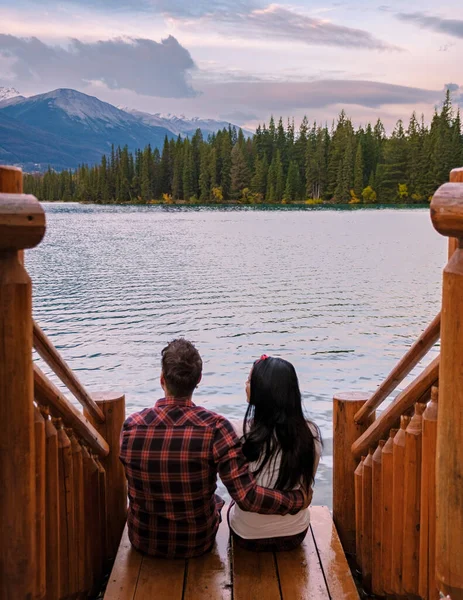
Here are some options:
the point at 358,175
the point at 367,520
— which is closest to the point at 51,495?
the point at 367,520

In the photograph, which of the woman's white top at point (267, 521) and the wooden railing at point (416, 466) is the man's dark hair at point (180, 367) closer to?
the woman's white top at point (267, 521)

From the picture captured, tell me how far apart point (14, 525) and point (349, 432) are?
1.95 meters

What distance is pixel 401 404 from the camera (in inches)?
Answer: 98.6

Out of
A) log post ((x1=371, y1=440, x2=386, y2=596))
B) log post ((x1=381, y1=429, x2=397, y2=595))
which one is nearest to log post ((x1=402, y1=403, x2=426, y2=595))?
log post ((x1=381, y1=429, x2=397, y2=595))

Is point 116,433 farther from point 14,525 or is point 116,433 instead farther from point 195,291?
point 195,291

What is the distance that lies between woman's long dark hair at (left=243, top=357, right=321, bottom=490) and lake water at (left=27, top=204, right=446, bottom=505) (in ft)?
10.0

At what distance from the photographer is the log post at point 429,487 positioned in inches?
87.1

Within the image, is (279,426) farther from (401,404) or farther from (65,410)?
(65,410)

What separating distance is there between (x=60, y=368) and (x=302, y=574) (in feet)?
4.20

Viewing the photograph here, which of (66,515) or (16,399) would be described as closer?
(16,399)

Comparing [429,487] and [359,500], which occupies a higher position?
[429,487]

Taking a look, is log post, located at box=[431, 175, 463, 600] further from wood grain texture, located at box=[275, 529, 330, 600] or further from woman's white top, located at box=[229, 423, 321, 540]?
woman's white top, located at box=[229, 423, 321, 540]

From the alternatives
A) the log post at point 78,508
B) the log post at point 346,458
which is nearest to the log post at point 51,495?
the log post at point 78,508

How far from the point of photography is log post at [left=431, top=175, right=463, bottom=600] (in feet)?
5.13
